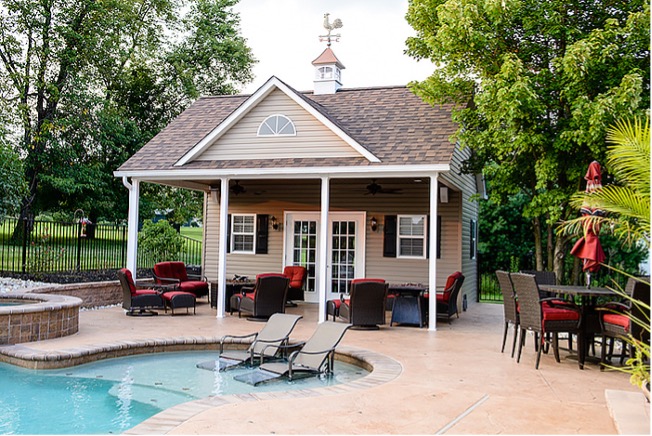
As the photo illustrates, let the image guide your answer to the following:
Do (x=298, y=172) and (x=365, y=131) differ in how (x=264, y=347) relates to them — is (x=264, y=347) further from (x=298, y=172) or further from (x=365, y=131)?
(x=365, y=131)

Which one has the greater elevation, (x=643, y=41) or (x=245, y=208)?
(x=643, y=41)

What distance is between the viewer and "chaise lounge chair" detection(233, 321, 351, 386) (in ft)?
23.5

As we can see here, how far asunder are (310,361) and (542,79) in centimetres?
654

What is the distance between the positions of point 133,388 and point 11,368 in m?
1.99

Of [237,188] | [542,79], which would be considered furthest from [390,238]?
[542,79]

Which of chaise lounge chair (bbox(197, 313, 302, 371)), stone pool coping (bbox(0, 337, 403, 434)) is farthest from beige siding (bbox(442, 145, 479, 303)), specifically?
stone pool coping (bbox(0, 337, 403, 434))

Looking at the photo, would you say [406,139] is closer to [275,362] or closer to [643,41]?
[643,41]

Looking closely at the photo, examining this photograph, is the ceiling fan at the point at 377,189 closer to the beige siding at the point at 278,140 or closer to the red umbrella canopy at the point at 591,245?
the beige siding at the point at 278,140

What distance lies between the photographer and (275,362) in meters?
7.86

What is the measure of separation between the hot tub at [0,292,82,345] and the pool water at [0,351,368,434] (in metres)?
0.72

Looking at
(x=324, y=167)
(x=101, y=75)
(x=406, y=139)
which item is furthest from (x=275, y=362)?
(x=101, y=75)

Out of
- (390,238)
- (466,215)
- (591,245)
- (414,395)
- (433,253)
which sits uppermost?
(466,215)

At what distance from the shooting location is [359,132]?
12.5 meters

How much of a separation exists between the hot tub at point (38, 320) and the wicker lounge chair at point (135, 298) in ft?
5.74
